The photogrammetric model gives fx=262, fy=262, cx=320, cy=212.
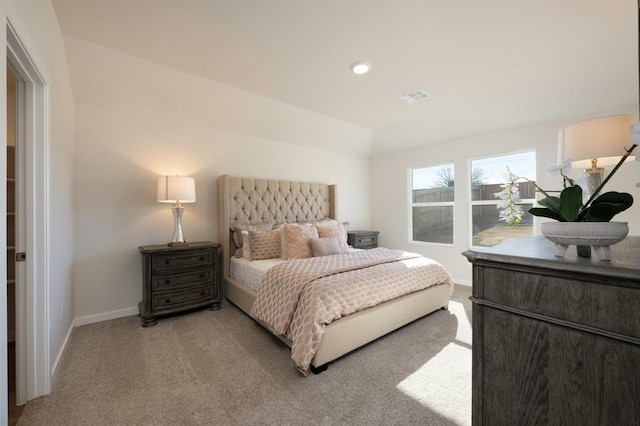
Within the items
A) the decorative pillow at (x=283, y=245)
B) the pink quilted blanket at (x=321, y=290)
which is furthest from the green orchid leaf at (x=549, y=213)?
the decorative pillow at (x=283, y=245)

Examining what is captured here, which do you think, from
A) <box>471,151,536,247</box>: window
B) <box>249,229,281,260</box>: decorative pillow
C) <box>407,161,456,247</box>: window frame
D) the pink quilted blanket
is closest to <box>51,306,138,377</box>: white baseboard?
<box>249,229,281,260</box>: decorative pillow

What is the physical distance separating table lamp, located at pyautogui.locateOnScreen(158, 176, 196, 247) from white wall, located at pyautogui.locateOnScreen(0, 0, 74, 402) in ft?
2.57

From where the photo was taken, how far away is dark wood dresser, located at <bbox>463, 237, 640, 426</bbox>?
69 centimetres

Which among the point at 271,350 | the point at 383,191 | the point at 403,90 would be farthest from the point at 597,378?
the point at 383,191

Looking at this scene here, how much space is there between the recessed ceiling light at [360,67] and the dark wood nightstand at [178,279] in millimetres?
2550

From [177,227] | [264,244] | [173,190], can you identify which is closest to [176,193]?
[173,190]

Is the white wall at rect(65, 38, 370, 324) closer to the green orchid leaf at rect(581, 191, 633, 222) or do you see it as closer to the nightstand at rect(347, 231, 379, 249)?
the nightstand at rect(347, 231, 379, 249)

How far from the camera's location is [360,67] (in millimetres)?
2709

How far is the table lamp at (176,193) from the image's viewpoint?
2.95m

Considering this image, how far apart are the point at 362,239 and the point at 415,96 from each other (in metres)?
2.44

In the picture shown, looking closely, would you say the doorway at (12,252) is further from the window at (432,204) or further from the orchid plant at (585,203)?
the window at (432,204)

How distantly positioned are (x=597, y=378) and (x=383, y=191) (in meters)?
4.76

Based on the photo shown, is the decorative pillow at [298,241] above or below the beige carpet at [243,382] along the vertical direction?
above

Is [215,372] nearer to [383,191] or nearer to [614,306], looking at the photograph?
[614,306]
